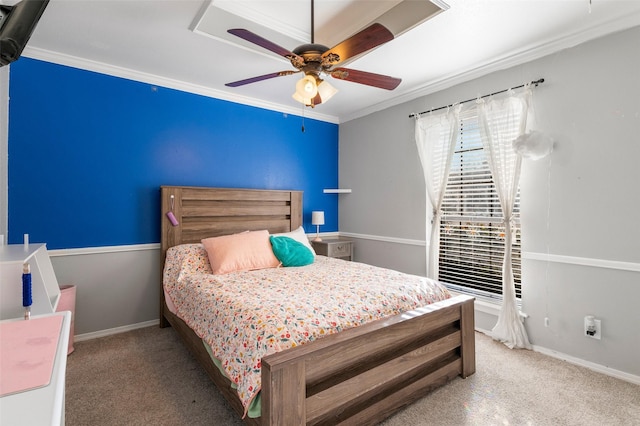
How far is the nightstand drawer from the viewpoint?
407cm

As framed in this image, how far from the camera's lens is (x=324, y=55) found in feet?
6.15

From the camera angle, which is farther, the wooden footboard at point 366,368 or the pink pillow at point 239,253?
the pink pillow at point 239,253

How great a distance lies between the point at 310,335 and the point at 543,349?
226 centimetres

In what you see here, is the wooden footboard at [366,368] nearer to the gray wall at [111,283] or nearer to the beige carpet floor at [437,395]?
the beige carpet floor at [437,395]

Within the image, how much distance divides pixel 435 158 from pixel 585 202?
4.58 feet

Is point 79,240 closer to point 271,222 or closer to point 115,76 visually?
point 115,76

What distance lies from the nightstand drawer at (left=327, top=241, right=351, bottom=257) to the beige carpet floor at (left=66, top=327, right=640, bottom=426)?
197 centimetres

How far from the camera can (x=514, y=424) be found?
179 centimetres

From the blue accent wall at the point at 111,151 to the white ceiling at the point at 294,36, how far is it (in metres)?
0.22

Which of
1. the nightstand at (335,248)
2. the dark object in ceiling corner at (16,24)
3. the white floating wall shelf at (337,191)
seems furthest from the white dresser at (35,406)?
the white floating wall shelf at (337,191)

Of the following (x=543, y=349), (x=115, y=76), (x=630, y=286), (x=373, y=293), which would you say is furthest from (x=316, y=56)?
(x=543, y=349)

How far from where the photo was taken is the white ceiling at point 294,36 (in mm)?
2127

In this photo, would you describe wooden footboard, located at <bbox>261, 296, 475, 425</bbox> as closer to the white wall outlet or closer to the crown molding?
the white wall outlet

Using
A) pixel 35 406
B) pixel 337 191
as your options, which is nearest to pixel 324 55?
pixel 35 406
